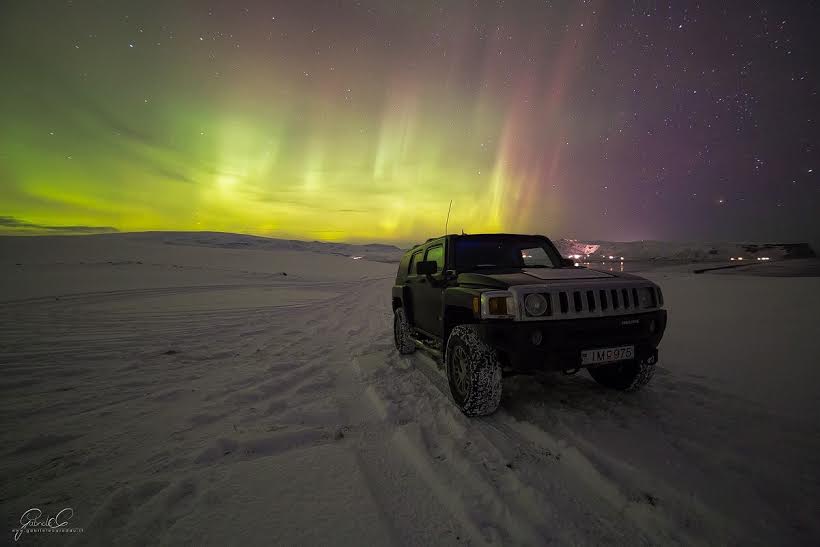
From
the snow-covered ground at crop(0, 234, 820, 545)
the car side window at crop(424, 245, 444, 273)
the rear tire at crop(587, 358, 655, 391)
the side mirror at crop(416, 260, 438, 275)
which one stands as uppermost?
the car side window at crop(424, 245, 444, 273)

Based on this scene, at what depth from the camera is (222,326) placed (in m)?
7.41

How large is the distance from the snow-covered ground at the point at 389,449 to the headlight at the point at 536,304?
3.50 ft

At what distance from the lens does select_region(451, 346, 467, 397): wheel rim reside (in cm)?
335

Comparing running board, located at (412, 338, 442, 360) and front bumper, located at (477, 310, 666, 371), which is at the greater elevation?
front bumper, located at (477, 310, 666, 371)

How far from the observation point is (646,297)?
3.31 metres

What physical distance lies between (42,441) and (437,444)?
132 inches

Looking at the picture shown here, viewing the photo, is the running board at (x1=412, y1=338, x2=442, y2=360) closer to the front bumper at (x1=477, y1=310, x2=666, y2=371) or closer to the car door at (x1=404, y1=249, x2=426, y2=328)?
the car door at (x1=404, y1=249, x2=426, y2=328)

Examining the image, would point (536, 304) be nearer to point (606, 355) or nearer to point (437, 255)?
point (606, 355)

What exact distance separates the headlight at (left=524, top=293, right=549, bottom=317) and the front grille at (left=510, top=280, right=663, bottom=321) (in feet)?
0.10

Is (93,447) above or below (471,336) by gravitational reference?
below

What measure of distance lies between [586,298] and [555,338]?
0.51 metres

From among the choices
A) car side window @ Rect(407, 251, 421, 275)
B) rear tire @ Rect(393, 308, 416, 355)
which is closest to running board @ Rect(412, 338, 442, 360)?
rear tire @ Rect(393, 308, 416, 355)

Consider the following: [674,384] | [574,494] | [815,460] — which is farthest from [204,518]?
[674,384]

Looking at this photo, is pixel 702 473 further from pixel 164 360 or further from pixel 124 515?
pixel 164 360
